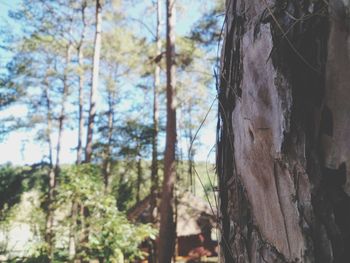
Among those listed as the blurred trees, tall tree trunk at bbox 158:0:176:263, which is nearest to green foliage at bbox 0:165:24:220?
the blurred trees

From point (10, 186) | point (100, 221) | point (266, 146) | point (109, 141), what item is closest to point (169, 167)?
point (100, 221)

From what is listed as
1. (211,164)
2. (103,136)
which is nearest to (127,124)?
(103,136)

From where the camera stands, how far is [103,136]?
18984 millimetres

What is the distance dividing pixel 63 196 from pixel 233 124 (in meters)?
5.98

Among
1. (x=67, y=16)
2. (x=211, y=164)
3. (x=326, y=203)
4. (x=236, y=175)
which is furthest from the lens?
(x=67, y=16)

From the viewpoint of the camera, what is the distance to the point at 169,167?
27.9ft

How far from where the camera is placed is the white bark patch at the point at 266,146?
2.19 ft

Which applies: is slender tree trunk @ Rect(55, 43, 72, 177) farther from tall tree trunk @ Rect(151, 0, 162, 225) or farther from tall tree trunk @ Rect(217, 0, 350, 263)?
tall tree trunk @ Rect(217, 0, 350, 263)

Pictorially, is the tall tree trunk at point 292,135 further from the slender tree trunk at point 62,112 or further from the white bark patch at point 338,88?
the slender tree trunk at point 62,112

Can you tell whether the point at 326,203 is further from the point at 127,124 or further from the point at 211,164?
the point at 127,124

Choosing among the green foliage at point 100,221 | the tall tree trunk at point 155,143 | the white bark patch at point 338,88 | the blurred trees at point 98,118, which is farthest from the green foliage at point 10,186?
the white bark patch at point 338,88

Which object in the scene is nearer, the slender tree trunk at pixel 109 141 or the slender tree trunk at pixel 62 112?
the slender tree trunk at pixel 62 112

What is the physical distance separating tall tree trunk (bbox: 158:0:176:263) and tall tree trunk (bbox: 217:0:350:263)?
7.46 metres

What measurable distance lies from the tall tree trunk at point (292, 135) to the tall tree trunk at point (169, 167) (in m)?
7.46
